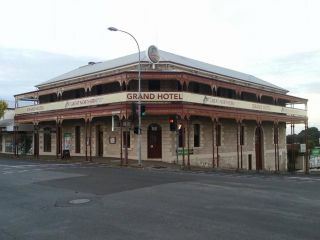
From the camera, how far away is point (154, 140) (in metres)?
32.6

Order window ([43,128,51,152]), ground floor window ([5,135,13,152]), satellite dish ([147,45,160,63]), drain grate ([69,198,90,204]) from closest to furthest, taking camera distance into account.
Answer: drain grate ([69,198,90,204])
satellite dish ([147,45,160,63])
window ([43,128,51,152])
ground floor window ([5,135,13,152])

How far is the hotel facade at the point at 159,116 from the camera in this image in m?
29.9

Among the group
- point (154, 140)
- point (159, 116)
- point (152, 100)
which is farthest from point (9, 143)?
point (152, 100)

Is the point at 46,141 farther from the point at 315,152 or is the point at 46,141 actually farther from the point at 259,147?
the point at 315,152

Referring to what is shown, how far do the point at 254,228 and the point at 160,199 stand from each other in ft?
14.0

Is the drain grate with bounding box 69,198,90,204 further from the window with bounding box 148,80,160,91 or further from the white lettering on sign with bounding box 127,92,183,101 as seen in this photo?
the window with bounding box 148,80,160,91

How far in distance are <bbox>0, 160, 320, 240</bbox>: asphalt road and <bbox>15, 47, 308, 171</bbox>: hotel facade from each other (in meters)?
13.4

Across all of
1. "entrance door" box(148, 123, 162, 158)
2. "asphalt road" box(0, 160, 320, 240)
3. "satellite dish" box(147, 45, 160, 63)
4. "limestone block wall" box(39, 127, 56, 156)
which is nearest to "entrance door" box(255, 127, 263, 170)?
"entrance door" box(148, 123, 162, 158)

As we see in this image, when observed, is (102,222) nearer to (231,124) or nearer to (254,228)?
(254,228)

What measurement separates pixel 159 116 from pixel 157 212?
22.7m

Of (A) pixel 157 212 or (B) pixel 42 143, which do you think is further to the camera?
(B) pixel 42 143

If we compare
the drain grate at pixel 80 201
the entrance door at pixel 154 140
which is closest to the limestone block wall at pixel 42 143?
the entrance door at pixel 154 140

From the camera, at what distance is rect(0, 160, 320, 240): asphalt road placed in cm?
778

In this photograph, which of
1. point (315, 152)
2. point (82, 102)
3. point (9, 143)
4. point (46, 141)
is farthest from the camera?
point (9, 143)
